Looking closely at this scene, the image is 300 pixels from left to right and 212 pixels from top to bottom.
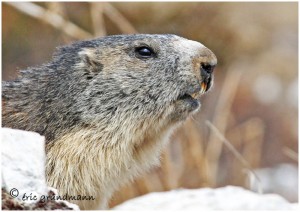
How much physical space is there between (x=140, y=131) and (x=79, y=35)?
3.46m

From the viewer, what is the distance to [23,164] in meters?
3.43

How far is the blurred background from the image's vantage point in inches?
352

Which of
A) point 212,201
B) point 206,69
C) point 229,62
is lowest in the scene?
point 212,201

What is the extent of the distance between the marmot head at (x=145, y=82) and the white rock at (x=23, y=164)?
1059 millimetres

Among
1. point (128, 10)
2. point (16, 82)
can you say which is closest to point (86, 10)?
point (128, 10)

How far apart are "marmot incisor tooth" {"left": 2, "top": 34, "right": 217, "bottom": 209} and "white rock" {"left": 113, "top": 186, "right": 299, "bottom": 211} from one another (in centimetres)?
35

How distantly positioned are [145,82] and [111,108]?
0.92 ft

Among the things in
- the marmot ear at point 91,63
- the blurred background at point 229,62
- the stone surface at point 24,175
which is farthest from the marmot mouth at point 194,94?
the blurred background at point 229,62

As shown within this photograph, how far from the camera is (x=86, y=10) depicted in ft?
40.2

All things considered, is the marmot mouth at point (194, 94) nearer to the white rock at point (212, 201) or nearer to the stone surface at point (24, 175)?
the white rock at point (212, 201)

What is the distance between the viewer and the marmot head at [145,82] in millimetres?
4582

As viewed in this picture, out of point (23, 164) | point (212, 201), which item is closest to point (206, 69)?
point (212, 201)

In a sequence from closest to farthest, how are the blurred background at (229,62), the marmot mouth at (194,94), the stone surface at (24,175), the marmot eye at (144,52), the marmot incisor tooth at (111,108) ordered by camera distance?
the stone surface at (24,175) < the marmot incisor tooth at (111,108) < the marmot mouth at (194,94) < the marmot eye at (144,52) < the blurred background at (229,62)

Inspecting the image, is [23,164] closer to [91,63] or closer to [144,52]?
[91,63]
